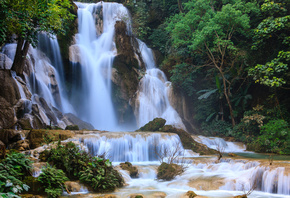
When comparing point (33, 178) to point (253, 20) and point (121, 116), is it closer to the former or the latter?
point (121, 116)

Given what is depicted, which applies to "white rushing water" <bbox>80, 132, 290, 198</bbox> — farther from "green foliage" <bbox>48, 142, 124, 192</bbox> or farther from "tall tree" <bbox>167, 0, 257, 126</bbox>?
"tall tree" <bbox>167, 0, 257, 126</bbox>

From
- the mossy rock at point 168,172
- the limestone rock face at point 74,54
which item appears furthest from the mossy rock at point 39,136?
the limestone rock face at point 74,54

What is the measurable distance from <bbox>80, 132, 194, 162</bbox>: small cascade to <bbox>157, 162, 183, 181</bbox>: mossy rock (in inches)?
84.5

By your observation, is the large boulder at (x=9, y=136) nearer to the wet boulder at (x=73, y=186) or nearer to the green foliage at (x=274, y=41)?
the wet boulder at (x=73, y=186)

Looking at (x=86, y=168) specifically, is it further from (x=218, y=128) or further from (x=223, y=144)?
(x=218, y=128)

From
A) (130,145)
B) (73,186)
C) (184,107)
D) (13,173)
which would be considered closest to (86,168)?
(73,186)

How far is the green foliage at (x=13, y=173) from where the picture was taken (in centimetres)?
491

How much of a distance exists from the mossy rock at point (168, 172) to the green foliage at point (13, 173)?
4.28 m

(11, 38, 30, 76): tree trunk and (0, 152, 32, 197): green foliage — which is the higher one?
(11, 38, 30, 76): tree trunk

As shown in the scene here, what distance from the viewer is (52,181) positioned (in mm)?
6094

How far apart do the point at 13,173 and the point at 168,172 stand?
15.7 ft

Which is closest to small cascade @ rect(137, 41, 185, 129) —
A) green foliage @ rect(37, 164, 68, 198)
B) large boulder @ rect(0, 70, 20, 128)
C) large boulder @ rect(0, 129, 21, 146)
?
large boulder @ rect(0, 70, 20, 128)

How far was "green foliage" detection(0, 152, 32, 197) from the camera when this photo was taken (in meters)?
4.91

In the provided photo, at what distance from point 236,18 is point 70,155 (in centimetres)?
1413
